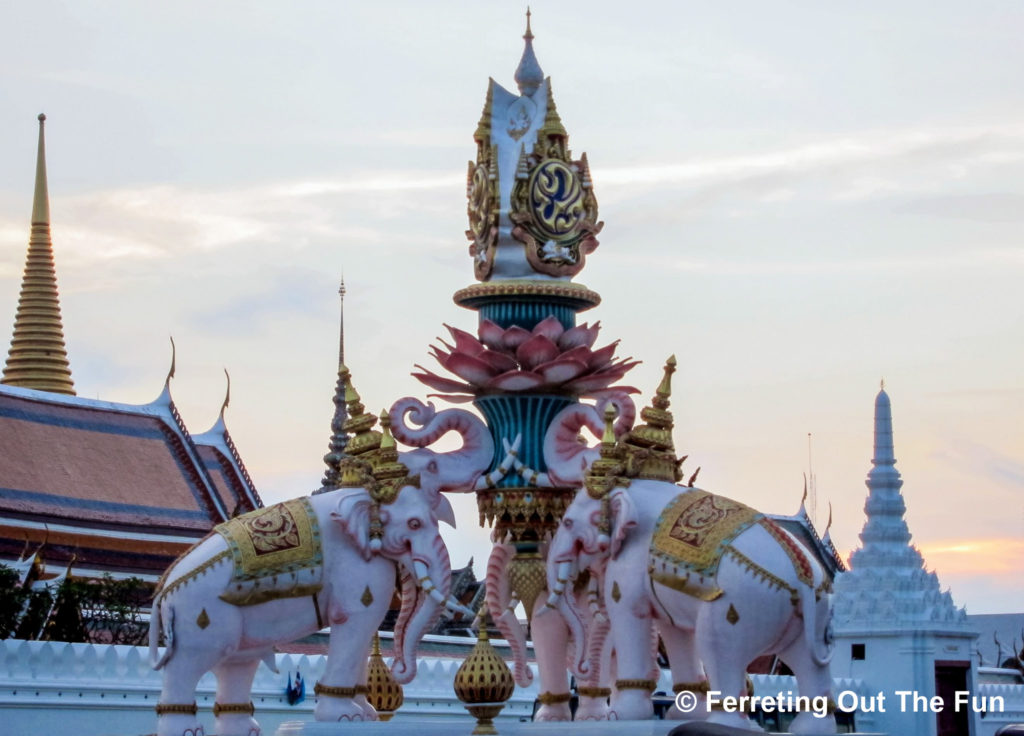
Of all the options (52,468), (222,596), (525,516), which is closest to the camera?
(222,596)

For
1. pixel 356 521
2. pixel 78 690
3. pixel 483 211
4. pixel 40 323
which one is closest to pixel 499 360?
pixel 483 211

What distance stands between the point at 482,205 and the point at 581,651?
3.34 meters

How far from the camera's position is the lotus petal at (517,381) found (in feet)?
51.4

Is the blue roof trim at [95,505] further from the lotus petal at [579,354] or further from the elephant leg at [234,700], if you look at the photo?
the lotus petal at [579,354]

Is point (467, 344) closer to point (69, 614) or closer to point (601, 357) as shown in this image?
point (601, 357)

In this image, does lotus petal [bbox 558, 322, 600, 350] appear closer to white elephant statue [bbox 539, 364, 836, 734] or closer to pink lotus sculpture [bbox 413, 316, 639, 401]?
pink lotus sculpture [bbox 413, 316, 639, 401]

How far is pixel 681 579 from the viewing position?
1452cm

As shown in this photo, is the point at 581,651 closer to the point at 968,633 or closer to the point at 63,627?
the point at 63,627

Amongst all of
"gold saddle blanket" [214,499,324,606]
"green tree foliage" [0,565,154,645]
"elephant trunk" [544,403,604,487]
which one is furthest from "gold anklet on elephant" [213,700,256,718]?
"green tree foliage" [0,565,154,645]

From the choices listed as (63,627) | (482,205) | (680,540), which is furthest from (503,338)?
(63,627)

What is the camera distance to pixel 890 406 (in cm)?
3008

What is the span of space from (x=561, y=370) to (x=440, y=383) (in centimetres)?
94

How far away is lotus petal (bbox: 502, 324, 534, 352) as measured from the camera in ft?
51.6

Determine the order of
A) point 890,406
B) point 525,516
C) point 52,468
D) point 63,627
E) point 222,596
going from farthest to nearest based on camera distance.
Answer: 1. point 52,468
2. point 890,406
3. point 63,627
4. point 525,516
5. point 222,596
